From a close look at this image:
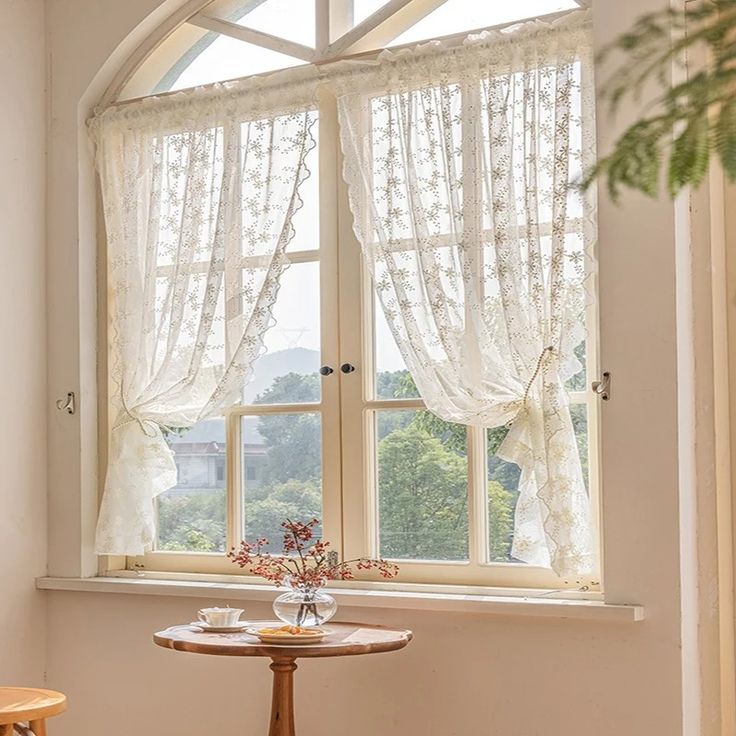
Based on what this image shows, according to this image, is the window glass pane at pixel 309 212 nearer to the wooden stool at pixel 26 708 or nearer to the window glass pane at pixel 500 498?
the window glass pane at pixel 500 498

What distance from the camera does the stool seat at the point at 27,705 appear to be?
11.4 ft

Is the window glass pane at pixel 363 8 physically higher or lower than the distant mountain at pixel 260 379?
higher

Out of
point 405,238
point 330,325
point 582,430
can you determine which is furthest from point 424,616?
point 405,238

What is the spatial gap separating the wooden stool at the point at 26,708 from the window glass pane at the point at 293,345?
48.0 inches

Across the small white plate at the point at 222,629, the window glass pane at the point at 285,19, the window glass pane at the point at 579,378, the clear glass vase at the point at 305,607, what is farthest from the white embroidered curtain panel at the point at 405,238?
the small white plate at the point at 222,629

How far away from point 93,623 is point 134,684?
281 millimetres

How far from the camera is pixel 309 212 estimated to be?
13.9ft

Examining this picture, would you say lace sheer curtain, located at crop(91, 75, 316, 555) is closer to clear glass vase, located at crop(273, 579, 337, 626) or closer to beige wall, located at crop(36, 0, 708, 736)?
beige wall, located at crop(36, 0, 708, 736)

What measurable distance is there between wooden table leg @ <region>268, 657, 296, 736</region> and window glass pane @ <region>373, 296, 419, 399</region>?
0.96 m

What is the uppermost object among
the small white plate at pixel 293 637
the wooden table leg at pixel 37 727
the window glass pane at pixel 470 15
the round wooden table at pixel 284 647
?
the window glass pane at pixel 470 15

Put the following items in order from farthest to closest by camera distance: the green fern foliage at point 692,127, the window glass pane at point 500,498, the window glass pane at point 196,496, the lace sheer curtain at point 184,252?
1. the window glass pane at point 196,496
2. the lace sheer curtain at point 184,252
3. the window glass pane at point 500,498
4. the green fern foliage at point 692,127

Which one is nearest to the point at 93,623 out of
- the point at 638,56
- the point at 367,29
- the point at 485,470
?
the point at 485,470

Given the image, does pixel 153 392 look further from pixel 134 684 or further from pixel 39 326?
pixel 134 684

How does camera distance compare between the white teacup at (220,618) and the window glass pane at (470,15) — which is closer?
the white teacup at (220,618)
